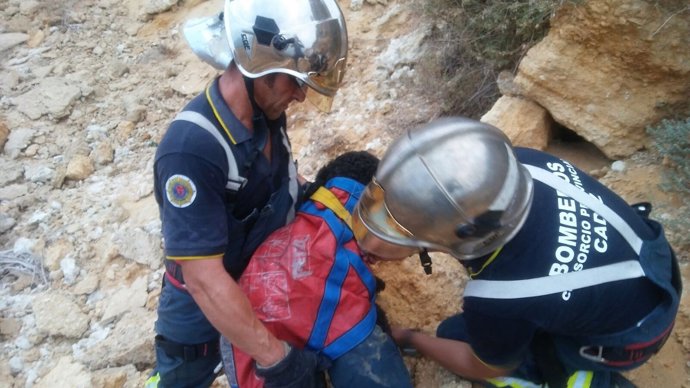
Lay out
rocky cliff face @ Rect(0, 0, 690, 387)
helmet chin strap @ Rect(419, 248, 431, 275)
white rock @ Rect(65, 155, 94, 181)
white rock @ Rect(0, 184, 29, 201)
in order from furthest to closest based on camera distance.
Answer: white rock @ Rect(65, 155, 94, 181) < white rock @ Rect(0, 184, 29, 201) < rocky cliff face @ Rect(0, 0, 690, 387) < helmet chin strap @ Rect(419, 248, 431, 275)

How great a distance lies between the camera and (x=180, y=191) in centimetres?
186

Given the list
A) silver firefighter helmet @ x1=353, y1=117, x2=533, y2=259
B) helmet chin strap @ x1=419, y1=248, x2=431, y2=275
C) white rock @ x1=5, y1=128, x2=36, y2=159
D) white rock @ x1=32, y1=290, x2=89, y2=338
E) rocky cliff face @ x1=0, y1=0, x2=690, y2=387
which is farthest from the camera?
white rock @ x1=5, y1=128, x2=36, y2=159

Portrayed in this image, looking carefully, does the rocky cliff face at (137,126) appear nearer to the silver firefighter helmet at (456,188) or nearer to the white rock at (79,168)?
the white rock at (79,168)

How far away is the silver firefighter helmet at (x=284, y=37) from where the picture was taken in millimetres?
1957

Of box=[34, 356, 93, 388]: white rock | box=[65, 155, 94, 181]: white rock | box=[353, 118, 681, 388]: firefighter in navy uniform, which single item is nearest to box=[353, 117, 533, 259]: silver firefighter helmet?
box=[353, 118, 681, 388]: firefighter in navy uniform

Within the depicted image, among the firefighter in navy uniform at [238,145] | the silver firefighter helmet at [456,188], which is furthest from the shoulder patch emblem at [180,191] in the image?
the silver firefighter helmet at [456,188]

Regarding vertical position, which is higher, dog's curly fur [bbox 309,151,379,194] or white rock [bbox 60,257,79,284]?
dog's curly fur [bbox 309,151,379,194]

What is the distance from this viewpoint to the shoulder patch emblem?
1.85m

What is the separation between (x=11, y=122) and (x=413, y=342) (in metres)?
4.95

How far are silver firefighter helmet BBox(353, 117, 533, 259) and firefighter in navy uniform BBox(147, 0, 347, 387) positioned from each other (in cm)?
57

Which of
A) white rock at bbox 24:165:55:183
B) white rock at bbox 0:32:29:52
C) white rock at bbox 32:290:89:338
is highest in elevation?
white rock at bbox 0:32:29:52

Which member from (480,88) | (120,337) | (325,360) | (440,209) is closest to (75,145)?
(120,337)

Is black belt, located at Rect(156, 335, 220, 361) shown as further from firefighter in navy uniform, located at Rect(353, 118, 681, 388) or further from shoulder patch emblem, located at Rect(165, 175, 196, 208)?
firefighter in navy uniform, located at Rect(353, 118, 681, 388)

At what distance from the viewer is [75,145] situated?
5.31m
